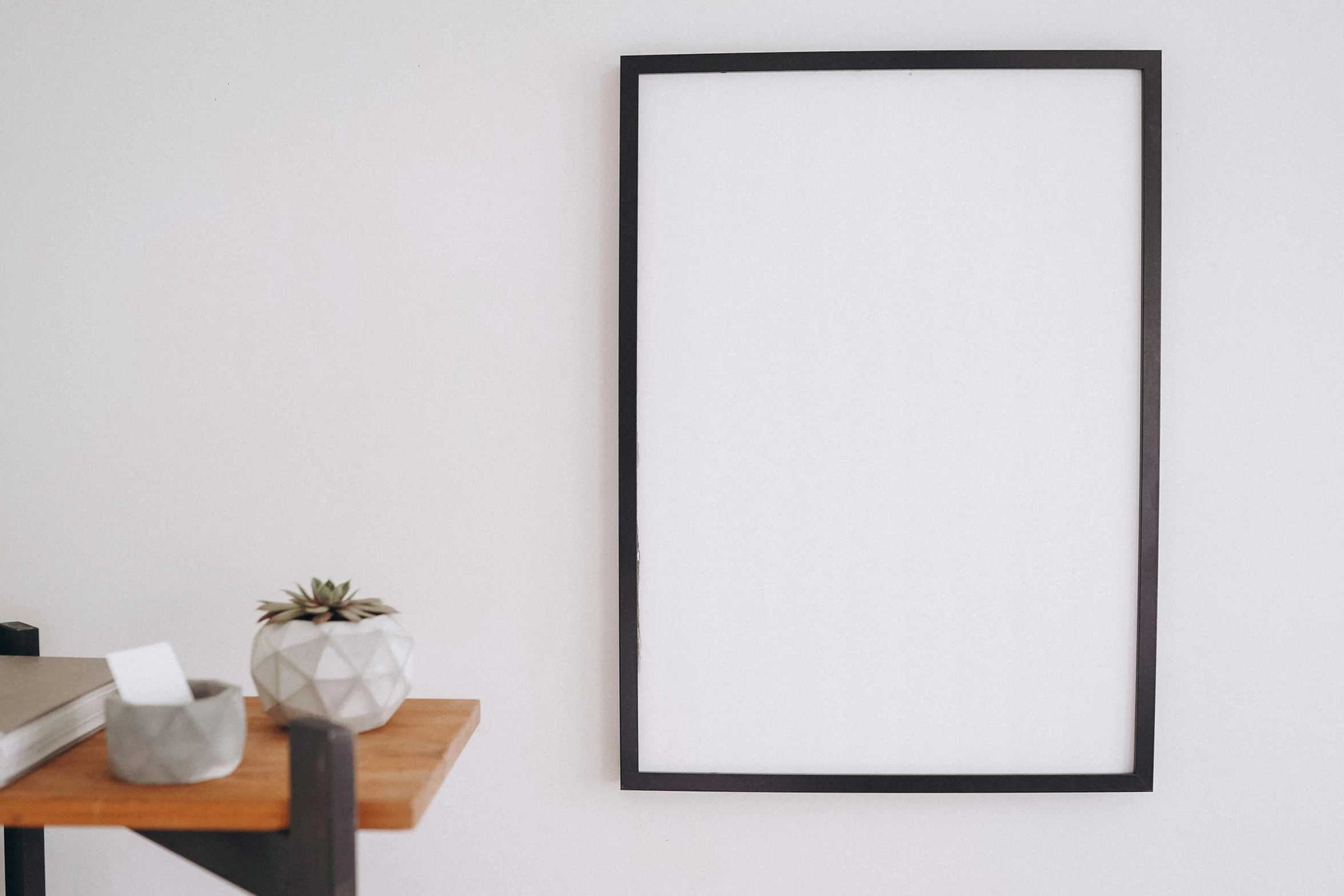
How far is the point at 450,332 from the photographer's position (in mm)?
797

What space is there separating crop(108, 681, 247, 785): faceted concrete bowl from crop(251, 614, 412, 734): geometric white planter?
0.06m

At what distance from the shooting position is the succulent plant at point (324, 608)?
0.59 meters

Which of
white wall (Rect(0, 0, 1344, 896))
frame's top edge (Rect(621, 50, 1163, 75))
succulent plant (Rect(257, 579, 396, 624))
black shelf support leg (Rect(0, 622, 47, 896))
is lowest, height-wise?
black shelf support leg (Rect(0, 622, 47, 896))

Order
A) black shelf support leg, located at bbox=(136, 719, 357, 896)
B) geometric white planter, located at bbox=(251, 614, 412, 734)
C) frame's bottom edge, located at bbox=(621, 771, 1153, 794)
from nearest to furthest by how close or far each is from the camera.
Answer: black shelf support leg, located at bbox=(136, 719, 357, 896), geometric white planter, located at bbox=(251, 614, 412, 734), frame's bottom edge, located at bbox=(621, 771, 1153, 794)

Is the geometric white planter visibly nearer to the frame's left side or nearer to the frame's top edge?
the frame's left side

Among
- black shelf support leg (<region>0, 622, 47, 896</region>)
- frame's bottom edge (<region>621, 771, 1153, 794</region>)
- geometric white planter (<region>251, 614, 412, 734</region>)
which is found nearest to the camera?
geometric white planter (<region>251, 614, 412, 734</region>)

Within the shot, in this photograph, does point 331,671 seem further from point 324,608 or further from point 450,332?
point 450,332

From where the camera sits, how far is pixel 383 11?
795 millimetres

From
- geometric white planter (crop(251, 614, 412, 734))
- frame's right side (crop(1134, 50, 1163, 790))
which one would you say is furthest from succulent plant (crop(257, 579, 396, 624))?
frame's right side (crop(1134, 50, 1163, 790))

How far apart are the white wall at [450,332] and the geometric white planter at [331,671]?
0.22 m

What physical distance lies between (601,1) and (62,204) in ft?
1.89

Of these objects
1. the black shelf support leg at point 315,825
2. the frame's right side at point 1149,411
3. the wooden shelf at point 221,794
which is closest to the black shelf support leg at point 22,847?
the wooden shelf at point 221,794

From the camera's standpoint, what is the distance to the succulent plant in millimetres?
590

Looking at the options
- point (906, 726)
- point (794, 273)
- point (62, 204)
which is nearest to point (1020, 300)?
point (794, 273)
